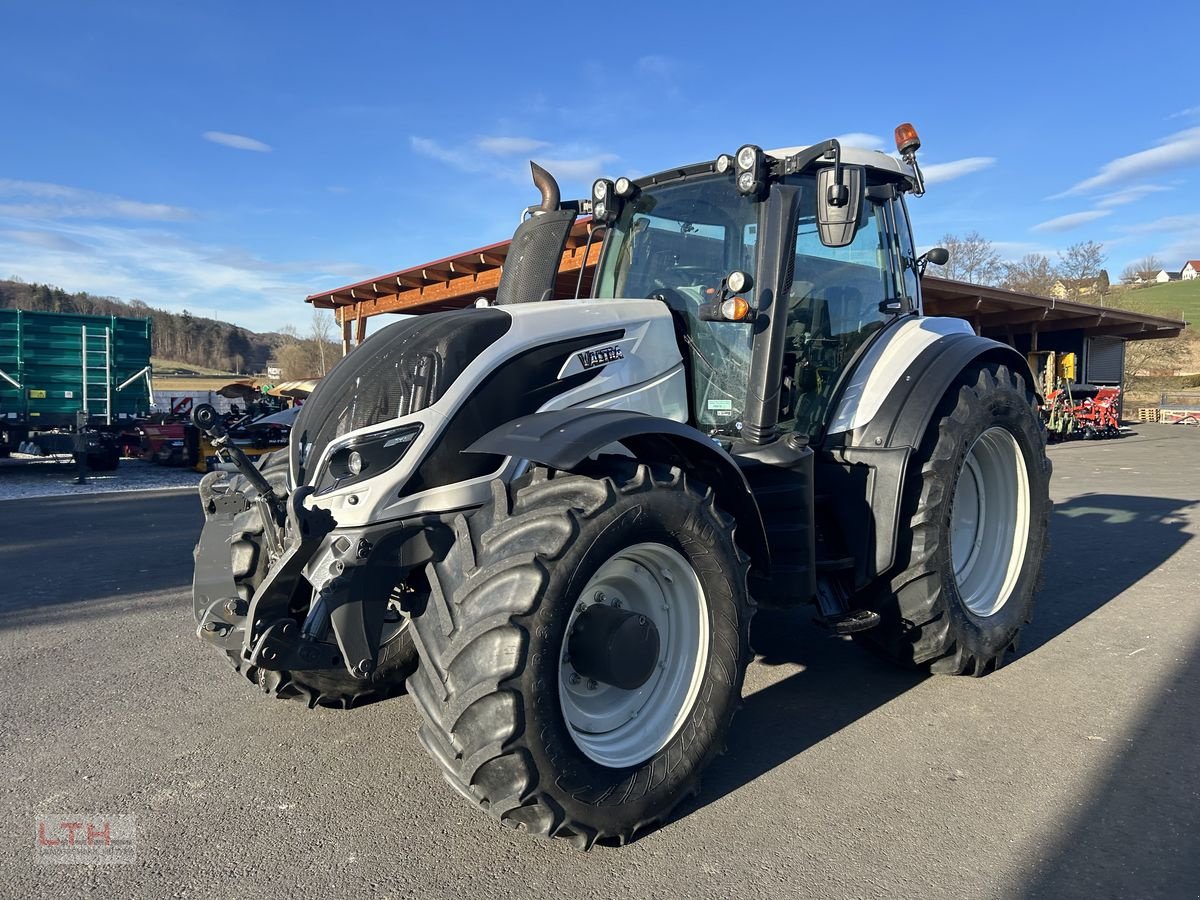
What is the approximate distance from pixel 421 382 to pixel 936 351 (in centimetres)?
258

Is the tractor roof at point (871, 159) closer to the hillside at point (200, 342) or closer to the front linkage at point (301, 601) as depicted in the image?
the front linkage at point (301, 601)

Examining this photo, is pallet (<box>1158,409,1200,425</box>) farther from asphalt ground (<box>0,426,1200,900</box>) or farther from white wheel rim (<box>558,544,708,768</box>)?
white wheel rim (<box>558,544,708,768</box>)

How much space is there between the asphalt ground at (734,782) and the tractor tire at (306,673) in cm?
10

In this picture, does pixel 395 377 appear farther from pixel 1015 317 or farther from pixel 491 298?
pixel 1015 317

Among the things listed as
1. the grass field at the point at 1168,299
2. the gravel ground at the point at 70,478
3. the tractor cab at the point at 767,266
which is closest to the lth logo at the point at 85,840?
the tractor cab at the point at 767,266

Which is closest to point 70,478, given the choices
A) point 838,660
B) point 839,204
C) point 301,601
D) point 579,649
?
point 301,601

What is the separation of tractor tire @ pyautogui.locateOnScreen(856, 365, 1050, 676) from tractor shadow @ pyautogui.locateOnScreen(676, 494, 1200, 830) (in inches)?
10.5

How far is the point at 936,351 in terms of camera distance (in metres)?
4.12

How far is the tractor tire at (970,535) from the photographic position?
3.75 meters

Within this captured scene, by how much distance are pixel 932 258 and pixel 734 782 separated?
10.3ft

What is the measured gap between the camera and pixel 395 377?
2.88 meters

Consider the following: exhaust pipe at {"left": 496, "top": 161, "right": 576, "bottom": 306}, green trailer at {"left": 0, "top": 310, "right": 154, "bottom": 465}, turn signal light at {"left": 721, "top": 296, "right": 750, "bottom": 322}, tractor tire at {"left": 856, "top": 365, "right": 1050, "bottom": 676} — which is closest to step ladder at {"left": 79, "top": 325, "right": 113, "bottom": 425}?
green trailer at {"left": 0, "top": 310, "right": 154, "bottom": 465}

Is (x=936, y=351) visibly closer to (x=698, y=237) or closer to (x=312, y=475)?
(x=698, y=237)

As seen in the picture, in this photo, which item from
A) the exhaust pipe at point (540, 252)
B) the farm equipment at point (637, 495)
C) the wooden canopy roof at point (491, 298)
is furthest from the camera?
the wooden canopy roof at point (491, 298)
